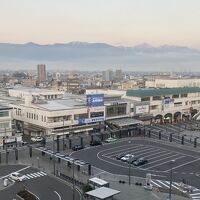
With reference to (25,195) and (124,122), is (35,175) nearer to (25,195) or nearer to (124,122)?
(25,195)

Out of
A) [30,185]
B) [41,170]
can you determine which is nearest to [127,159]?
[41,170]

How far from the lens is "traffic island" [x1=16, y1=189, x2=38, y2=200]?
39.0 m

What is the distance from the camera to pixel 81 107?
81.1 metres

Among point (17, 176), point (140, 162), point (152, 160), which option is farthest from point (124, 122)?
point (17, 176)

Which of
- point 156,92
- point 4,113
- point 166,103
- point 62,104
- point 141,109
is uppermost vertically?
point 156,92

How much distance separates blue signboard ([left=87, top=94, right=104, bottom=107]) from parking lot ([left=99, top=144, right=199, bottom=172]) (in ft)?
58.1

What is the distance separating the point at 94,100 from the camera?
3253 inches

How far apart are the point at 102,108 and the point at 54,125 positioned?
13.5m

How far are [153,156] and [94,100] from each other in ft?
87.6

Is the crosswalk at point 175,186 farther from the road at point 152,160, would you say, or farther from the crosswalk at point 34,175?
the crosswalk at point 34,175

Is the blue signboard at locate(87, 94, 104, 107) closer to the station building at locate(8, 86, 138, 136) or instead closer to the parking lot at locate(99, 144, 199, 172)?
the station building at locate(8, 86, 138, 136)

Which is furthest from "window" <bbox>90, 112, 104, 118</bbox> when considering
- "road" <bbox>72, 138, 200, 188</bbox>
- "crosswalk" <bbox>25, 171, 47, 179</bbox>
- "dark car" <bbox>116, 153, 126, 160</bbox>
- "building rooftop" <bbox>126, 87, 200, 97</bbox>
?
"crosswalk" <bbox>25, 171, 47, 179</bbox>

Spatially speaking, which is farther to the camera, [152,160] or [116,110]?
[116,110]

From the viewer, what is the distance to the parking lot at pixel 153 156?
2141 inches
